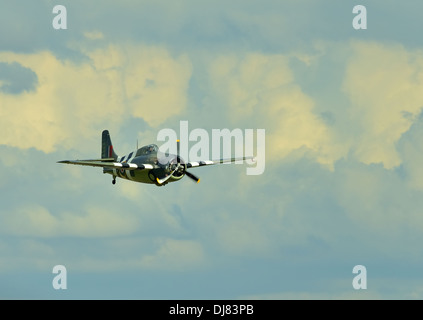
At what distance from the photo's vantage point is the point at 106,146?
115 meters

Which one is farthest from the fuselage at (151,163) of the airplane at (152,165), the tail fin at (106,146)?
the tail fin at (106,146)

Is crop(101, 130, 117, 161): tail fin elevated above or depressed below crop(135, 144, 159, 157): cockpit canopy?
above

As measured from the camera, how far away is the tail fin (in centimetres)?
11381

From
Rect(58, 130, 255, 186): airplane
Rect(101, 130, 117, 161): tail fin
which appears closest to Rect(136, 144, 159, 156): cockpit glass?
Rect(58, 130, 255, 186): airplane

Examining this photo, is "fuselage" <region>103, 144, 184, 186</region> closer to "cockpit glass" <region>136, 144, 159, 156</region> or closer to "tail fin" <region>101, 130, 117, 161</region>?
"cockpit glass" <region>136, 144, 159, 156</region>

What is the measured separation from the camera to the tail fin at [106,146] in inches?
4481

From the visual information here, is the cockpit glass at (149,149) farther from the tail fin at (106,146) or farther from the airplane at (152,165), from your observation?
the tail fin at (106,146)

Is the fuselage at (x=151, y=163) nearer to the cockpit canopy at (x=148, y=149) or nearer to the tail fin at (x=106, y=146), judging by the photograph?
the cockpit canopy at (x=148, y=149)

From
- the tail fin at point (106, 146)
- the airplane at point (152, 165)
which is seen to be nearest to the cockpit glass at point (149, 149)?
the airplane at point (152, 165)

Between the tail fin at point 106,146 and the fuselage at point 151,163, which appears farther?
the tail fin at point 106,146

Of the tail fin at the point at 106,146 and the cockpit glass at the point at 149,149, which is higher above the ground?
the tail fin at the point at 106,146
